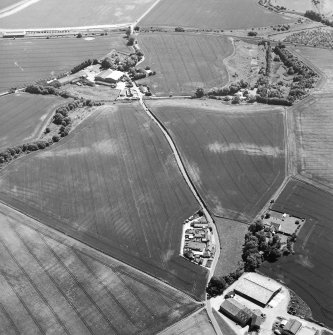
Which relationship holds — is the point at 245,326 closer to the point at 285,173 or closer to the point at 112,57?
the point at 285,173

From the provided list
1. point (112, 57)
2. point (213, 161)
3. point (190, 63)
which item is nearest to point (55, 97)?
point (112, 57)

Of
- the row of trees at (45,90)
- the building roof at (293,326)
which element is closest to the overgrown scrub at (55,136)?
the row of trees at (45,90)

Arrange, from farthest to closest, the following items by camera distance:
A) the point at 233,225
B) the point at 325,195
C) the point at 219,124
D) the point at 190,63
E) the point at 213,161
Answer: the point at 190,63
the point at 219,124
the point at 213,161
the point at 325,195
the point at 233,225

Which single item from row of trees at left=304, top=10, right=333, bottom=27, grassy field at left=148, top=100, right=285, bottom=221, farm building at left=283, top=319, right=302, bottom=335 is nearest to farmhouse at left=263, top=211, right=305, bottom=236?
grassy field at left=148, top=100, right=285, bottom=221

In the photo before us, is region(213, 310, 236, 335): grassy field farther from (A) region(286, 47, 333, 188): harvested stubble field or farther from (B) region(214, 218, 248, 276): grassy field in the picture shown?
(A) region(286, 47, 333, 188): harvested stubble field

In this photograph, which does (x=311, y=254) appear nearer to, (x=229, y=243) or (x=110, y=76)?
(x=229, y=243)

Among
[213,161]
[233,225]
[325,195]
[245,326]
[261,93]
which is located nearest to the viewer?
[245,326]

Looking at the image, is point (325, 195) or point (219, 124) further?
point (219, 124)

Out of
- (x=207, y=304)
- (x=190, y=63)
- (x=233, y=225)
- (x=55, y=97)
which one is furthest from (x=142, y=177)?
(x=190, y=63)
